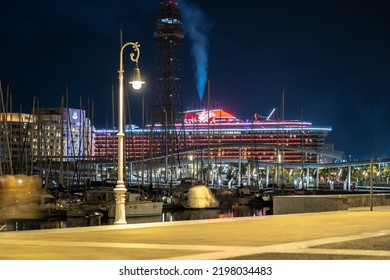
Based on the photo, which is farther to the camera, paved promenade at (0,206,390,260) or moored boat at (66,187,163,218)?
moored boat at (66,187,163,218)

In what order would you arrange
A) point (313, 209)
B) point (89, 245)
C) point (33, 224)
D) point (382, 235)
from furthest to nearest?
point (33, 224), point (313, 209), point (382, 235), point (89, 245)

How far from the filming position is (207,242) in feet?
51.3

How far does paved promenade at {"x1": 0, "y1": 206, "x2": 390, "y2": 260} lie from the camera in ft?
42.3

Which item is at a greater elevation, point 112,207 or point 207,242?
point 207,242

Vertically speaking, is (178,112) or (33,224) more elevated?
(178,112)

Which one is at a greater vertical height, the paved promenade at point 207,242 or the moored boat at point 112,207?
the paved promenade at point 207,242

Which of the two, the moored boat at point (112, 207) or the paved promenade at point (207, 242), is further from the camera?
the moored boat at point (112, 207)

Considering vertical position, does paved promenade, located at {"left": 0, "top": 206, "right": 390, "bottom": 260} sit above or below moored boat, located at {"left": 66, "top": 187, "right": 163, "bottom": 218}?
above

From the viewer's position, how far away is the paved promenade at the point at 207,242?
12.9 metres

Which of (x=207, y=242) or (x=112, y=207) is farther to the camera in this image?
(x=112, y=207)
